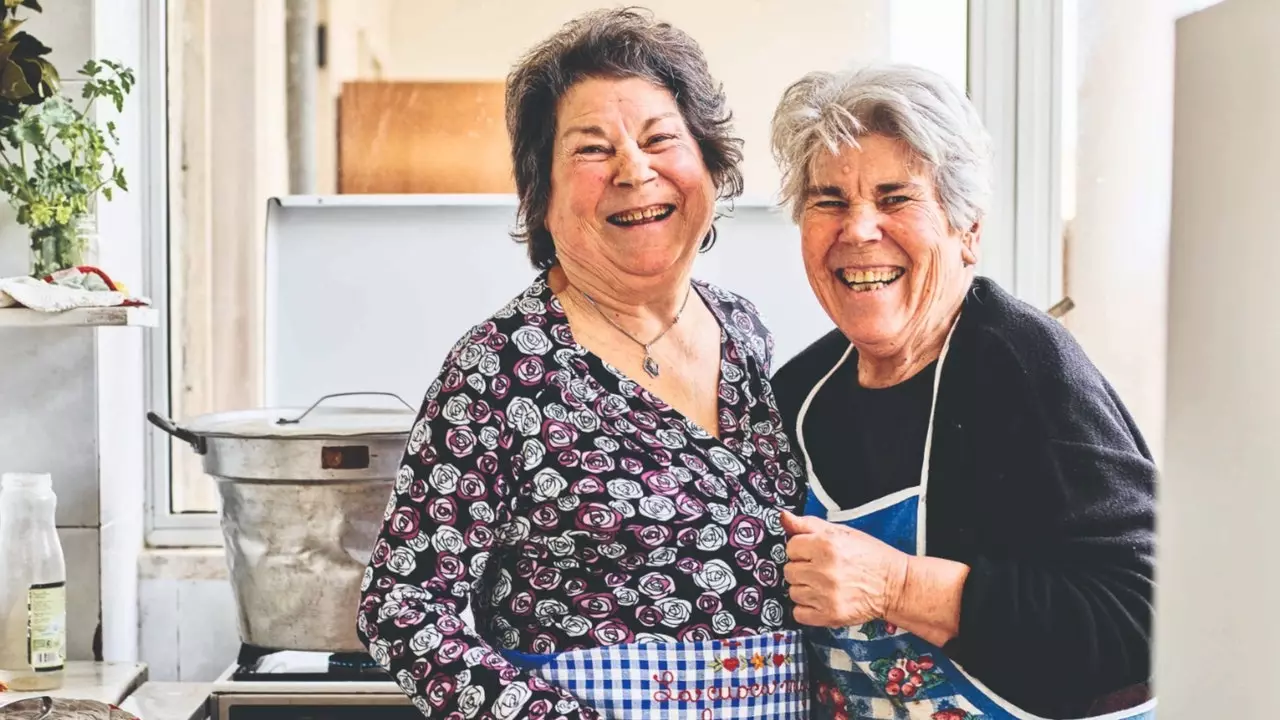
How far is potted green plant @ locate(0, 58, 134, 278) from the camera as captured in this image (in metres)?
1.64

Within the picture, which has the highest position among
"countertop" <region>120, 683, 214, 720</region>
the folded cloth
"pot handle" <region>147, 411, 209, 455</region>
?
the folded cloth

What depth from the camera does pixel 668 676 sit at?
3.81 feet

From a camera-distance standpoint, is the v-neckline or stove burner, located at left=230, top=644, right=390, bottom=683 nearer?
the v-neckline

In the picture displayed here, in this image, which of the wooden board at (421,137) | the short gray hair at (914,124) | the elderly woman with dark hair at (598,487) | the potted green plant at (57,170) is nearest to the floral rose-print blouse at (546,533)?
the elderly woman with dark hair at (598,487)

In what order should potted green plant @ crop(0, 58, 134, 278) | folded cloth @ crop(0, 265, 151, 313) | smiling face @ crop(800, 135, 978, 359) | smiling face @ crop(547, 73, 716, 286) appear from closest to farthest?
1. smiling face @ crop(800, 135, 978, 359)
2. smiling face @ crop(547, 73, 716, 286)
3. folded cloth @ crop(0, 265, 151, 313)
4. potted green plant @ crop(0, 58, 134, 278)

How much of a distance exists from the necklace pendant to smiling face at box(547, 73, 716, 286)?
9 cm

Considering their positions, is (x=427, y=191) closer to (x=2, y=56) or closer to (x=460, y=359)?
(x=2, y=56)

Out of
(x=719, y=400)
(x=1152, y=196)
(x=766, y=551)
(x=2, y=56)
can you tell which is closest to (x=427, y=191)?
(x=2, y=56)

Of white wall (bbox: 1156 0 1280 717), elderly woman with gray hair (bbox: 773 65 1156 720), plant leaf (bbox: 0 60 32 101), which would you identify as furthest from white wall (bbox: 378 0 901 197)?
white wall (bbox: 1156 0 1280 717)

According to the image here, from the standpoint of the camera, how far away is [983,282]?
1.18 metres

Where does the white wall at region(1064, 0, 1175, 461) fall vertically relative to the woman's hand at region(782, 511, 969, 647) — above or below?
above

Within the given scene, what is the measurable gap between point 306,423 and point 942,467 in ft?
3.31

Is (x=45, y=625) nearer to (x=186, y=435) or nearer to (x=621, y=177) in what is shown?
(x=186, y=435)

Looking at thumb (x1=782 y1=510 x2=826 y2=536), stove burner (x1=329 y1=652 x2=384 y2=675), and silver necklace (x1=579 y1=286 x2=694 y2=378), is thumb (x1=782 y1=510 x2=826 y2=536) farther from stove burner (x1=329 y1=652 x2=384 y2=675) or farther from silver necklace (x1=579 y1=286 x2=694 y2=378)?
stove burner (x1=329 y1=652 x2=384 y2=675)
